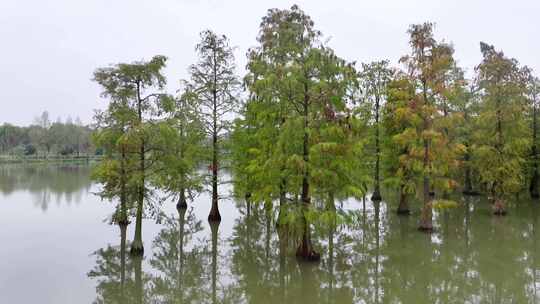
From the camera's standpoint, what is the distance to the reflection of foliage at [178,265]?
10703mm

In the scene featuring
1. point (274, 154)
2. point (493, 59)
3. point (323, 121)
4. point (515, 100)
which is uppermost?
point (493, 59)

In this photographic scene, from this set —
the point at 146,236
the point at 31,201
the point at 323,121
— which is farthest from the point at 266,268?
the point at 31,201

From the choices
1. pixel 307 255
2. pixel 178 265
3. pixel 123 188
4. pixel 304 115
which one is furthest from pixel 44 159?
pixel 304 115

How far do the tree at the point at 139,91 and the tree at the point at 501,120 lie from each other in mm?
18619

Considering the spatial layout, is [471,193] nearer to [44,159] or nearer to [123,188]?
[123,188]

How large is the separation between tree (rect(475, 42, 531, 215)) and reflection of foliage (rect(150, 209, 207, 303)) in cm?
1754

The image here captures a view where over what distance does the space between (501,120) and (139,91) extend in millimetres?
20396

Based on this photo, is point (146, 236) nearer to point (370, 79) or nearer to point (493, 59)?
point (370, 79)

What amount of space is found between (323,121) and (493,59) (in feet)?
49.9

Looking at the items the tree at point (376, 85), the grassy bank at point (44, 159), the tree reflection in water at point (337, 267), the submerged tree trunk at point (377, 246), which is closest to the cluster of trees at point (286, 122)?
the tree reflection in water at point (337, 267)

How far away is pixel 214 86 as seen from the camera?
68.9ft

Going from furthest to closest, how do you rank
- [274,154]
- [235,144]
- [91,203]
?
1. [91,203]
2. [235,144]
3. [274,154]

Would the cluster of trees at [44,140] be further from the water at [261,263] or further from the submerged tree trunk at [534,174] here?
the submerged tree trunk at [534,174]

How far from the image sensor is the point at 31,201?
2816cm
